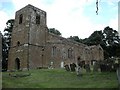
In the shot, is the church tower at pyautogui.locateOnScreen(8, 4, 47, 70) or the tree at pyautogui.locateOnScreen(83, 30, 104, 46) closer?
the church tower at pyautogui.locateOnScreen(8, 4, 47, 70)

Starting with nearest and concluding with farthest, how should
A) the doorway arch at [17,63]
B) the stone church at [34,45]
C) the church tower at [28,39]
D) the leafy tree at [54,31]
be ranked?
the church tower at [28,39], the stone church at [34,45], the doorway arch at [17,63], the leafy tree at [54,31]

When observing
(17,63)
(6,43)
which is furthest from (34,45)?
(6,43)

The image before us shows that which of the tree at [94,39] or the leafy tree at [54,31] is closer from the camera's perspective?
the tree at [94,39]

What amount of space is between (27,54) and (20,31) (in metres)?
6.26

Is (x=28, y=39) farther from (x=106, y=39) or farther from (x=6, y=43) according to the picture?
(x=106, y=39)

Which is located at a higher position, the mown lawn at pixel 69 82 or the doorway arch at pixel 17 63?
the doorway arch at pixel 17 63

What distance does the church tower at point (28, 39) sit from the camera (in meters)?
45.3

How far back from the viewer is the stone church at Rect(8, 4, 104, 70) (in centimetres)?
4559

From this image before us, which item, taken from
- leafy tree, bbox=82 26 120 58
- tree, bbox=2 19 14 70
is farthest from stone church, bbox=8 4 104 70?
leafy tree, bbox=82 26 120 58

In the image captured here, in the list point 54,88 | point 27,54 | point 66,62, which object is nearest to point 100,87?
point 54,88

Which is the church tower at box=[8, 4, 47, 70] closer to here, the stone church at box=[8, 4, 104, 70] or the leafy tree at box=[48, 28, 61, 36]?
the stone church at box=[8, 4, 104, 70]

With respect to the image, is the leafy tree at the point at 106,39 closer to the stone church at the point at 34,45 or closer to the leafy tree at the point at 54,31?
the leafy tree at the point at 54,31

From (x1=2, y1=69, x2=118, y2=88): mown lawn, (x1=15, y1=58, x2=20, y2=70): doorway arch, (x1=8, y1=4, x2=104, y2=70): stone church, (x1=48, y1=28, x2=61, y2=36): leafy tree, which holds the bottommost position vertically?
(x1=2, y1=69, x2=118, y2=88): mown lawn

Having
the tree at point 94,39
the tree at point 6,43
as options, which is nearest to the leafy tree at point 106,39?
the tree at point 94,39
